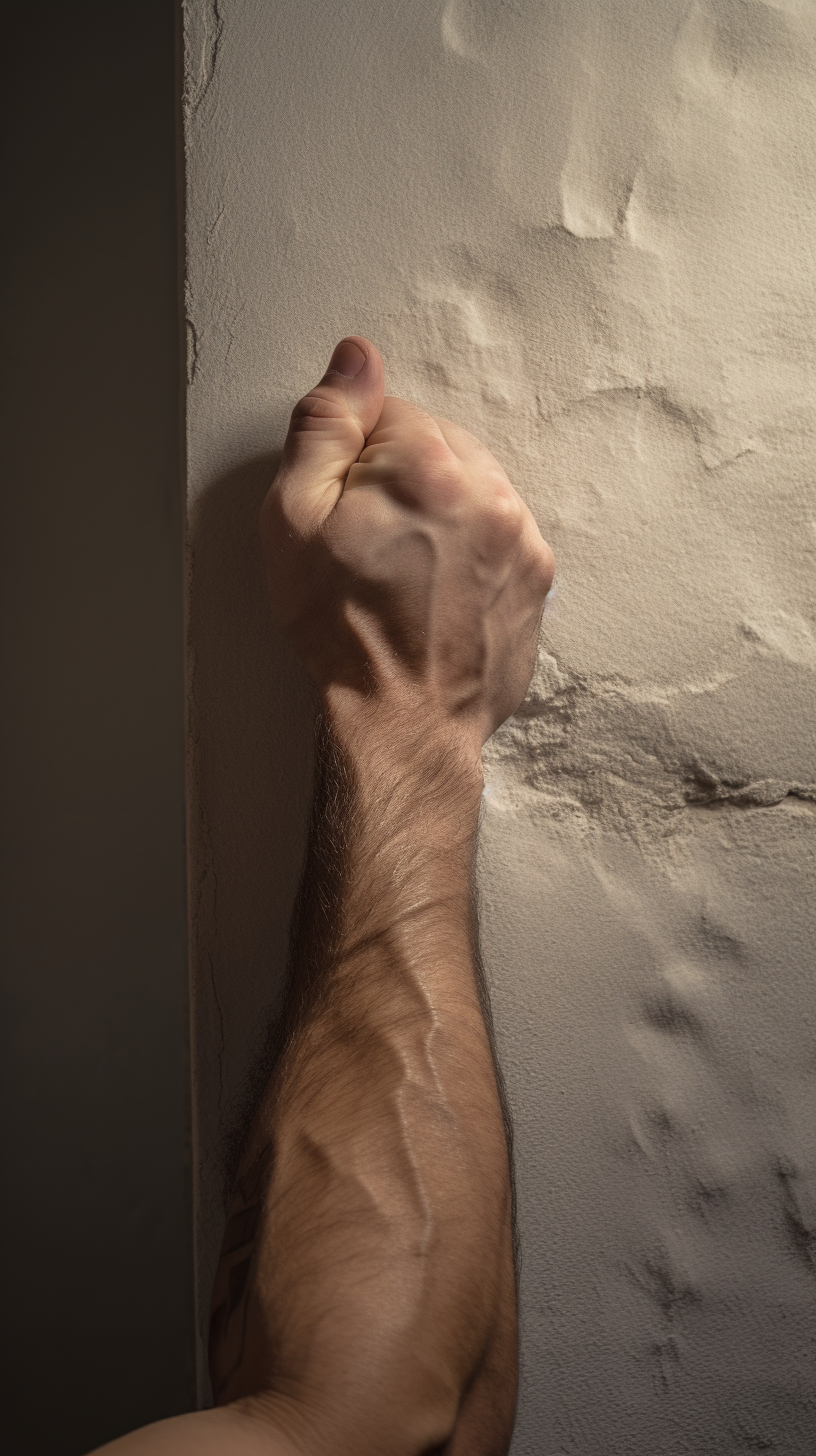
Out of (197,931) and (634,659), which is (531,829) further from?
(197,931)

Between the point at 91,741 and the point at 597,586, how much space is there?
32.8 inches

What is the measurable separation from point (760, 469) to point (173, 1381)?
1.56 metres

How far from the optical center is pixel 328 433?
82cm

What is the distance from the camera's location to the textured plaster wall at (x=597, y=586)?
0.79 m

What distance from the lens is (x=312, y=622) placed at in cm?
82

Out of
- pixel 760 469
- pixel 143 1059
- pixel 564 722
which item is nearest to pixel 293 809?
pixel 564 722

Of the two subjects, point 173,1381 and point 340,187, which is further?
point 173,1381

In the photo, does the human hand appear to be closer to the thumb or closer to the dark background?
the thumb

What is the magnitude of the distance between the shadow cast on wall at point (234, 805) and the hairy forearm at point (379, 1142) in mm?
59

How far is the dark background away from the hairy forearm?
68cm

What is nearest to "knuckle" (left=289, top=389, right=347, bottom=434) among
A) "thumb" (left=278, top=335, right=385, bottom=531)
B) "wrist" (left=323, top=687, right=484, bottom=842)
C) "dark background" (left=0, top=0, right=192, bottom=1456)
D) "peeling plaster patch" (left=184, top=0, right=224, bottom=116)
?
"thumb" (left=278, top=335, right=385, bottom=531)

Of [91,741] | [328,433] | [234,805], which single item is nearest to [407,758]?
[234,805]

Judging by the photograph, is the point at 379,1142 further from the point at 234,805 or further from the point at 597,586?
the point at 597,586

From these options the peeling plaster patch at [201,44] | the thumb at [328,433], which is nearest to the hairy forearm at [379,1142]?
the thumb at [328,433]
